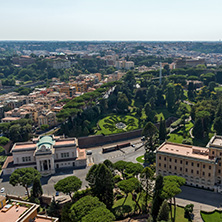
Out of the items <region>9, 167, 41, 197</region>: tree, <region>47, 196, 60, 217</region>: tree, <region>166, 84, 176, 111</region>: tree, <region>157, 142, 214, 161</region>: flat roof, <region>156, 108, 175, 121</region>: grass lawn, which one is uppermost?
<region>166, 84, 176, 111</region>: tree

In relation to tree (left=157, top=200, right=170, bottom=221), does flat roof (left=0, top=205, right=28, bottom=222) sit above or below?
above

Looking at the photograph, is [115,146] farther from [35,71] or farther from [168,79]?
[35,71]

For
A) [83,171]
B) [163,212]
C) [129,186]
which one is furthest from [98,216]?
[83,171]

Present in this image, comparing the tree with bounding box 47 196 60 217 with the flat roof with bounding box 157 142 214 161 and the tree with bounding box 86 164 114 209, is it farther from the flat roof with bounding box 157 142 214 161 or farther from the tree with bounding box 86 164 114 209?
the flat roof with bounding box 157 142 214 161

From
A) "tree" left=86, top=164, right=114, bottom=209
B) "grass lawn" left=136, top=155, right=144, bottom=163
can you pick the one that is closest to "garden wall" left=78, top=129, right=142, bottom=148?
"grass lawn" left=136, top=155, right=144, bottom=163

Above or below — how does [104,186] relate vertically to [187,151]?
below

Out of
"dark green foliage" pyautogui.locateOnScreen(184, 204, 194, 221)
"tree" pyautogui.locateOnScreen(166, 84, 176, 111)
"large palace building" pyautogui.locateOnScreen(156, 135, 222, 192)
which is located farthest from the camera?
"tree" pyautogui.locateOnScreen(166, 84, 176, 111)

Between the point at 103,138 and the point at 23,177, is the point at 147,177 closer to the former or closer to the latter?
the point at 23,177
